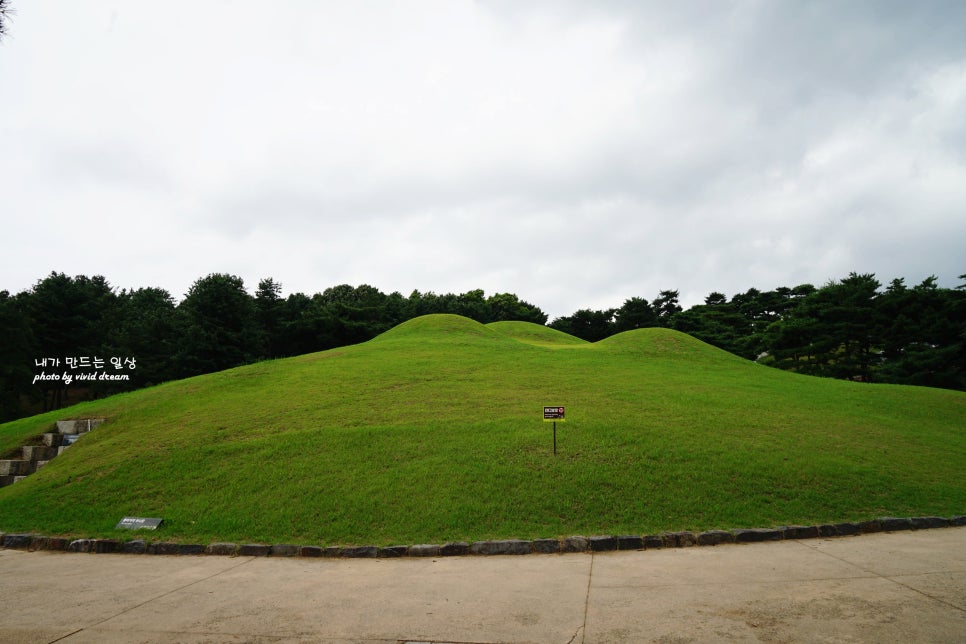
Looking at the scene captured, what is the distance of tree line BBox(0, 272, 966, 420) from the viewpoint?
95.1ft

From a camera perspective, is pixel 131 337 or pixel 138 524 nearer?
pixel 138 524

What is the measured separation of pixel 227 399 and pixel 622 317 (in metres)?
49.7

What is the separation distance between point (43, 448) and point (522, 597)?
14.7m

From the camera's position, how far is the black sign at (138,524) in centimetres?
788

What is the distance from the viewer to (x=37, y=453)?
42.1 ft

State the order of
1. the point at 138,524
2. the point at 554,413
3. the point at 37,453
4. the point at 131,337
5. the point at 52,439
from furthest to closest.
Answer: the point at 131,337 < the point at 52,439 < the point at 37,453 < the point at 554,413 < the point at 138,524

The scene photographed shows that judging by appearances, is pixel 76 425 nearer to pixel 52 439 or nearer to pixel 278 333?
pixel 52 439

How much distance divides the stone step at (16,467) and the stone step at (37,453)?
0.75ft

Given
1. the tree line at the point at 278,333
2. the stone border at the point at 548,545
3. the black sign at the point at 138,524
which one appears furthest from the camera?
the tree line at the point at 278,333

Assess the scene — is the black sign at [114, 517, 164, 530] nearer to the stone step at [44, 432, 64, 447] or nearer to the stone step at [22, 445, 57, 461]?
the stone step at [22, 445, 57, 461]

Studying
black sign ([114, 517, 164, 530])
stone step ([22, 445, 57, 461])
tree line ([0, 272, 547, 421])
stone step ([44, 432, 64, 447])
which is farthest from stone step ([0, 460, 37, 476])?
tree line ([0, 272, 547, 421])

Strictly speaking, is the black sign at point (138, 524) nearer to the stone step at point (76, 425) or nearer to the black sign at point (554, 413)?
the black sign at point (554, 413)

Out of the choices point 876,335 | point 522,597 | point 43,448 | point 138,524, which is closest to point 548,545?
point 522,597

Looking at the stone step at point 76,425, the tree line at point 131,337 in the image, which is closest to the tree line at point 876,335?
the tree line at point 131,337
